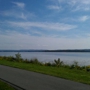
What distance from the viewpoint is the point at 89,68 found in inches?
644

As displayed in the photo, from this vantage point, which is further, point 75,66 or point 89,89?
point 75,66

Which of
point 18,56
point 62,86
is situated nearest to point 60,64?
point 18,56

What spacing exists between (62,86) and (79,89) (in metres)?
0.81

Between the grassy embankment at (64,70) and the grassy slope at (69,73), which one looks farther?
the grassy embankment at (64,70)

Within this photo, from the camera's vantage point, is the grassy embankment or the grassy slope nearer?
the grassy slope

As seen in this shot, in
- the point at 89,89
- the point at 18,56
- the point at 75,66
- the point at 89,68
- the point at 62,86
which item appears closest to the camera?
the point at 89,89

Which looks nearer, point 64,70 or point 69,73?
point 69,73

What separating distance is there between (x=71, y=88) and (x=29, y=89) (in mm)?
1634

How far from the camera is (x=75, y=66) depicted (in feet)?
58.3

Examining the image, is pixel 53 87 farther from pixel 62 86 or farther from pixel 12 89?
pixel 12 89

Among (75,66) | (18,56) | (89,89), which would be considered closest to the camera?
(89,89)

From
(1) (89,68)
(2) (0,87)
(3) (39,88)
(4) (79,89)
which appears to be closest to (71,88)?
(4) (79,89)

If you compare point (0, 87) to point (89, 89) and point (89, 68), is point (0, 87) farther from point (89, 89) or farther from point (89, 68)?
point (89, 68)

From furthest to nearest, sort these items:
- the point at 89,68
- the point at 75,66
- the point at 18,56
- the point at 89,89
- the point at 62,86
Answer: the point at 18,56 → the point at 75,66 → the point at 89,68 → the point at 62,86 → the point at 89,89
